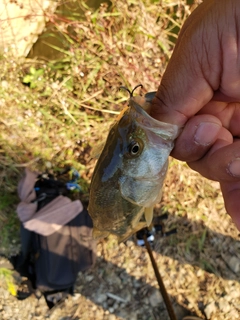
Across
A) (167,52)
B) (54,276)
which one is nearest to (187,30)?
(167,52)

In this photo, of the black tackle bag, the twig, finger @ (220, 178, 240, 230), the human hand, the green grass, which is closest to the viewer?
the human hand

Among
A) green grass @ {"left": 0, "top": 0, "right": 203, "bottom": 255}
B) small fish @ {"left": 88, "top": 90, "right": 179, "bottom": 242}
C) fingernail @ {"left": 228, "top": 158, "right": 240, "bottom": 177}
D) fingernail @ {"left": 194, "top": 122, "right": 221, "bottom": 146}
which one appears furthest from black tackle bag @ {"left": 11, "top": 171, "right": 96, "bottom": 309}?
fingernail @ {"left": 228, "top": 158, "right": 240, "bottom": 177}

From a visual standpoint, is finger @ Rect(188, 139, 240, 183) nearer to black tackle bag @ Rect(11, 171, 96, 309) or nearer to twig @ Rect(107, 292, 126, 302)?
black tackle bag @ Rect(11, 171, 96, 309)

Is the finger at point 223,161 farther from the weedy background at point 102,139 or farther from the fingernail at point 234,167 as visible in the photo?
the weedy background at point 102,139

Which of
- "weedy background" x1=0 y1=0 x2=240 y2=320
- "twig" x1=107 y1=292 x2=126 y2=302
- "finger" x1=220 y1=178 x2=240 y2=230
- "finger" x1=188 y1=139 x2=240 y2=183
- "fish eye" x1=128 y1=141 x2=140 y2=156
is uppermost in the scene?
"finger" x1=188 y1=139 x2=240 y2=183

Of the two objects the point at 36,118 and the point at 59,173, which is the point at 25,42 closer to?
the point at 36,118

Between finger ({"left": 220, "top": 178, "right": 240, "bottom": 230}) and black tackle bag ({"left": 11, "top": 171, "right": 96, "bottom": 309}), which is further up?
finger ({"left": 220, "top": 178, "right": 240, "bottom": 230})

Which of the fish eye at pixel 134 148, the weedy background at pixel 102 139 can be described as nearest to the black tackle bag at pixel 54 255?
the weedy background at pixel 102 139

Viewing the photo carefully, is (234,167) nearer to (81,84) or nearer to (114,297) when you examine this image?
(114,297)
